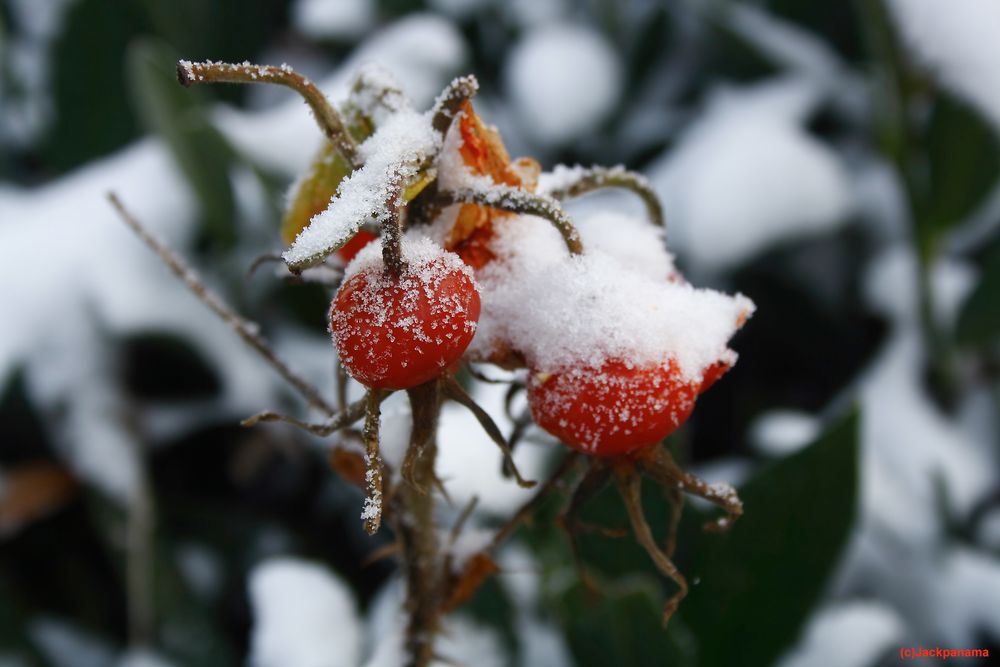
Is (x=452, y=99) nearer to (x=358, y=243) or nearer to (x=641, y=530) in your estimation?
(x=358, y=243)

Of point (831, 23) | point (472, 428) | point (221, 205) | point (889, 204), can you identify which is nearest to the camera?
point (472, 428)

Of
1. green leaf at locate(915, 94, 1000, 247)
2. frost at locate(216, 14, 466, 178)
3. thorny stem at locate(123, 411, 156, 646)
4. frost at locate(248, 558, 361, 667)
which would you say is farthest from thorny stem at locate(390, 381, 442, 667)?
green leaf at locate(915, 94, 1000, 247)

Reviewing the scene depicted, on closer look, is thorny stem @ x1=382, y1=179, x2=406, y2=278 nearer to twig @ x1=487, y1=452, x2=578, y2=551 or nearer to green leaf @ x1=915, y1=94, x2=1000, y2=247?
twig @ x1=487, y1=452, x2=578, y2=551

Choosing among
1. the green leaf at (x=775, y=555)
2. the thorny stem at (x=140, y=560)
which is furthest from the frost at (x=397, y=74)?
the green leaf at (x=775, y=555)

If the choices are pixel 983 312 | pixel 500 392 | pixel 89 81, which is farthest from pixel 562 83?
pixel 89 81

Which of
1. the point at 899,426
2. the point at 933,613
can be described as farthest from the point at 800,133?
the point at 933,613

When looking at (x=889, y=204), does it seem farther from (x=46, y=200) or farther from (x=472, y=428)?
(x=46, y=200)

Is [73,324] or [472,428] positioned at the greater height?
[73,324]
